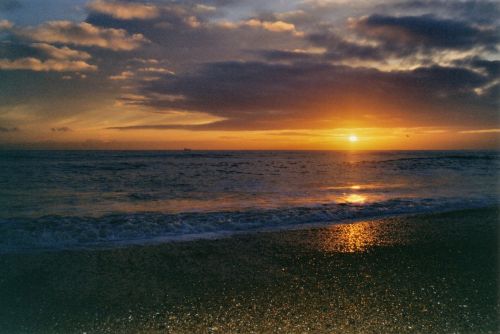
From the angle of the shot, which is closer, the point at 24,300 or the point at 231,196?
the point at 24,300

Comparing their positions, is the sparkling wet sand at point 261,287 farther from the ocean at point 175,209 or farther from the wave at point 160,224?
the ocean at point 175,209

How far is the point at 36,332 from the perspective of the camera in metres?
3.99

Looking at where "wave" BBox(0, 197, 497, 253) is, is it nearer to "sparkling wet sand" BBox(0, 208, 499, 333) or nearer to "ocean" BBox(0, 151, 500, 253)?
"ocean" BBox(0, 151, 500, 253)

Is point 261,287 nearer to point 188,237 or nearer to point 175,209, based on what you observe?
point 188,237

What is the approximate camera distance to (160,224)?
9742mm

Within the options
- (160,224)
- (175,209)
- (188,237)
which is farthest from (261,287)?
(175,209)

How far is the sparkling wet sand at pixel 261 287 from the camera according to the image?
13.3 ft

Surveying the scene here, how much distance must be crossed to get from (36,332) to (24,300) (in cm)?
104

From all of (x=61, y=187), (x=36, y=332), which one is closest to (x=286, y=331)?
(x=36, y=332)

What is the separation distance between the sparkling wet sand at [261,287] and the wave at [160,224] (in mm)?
1108

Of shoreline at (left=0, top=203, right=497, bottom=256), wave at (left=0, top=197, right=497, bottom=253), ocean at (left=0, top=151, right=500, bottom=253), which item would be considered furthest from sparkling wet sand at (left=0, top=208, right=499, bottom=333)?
ocean at (left=0, top=151, right=500, bottom=253)

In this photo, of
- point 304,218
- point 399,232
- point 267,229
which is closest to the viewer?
point 399,232

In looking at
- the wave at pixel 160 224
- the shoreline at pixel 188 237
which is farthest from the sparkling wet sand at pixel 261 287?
the wave at pixel 160 224

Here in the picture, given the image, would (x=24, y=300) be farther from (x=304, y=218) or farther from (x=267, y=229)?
(x=304, y=218)
